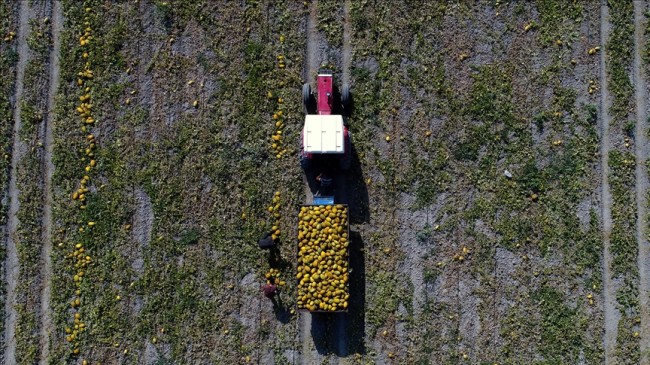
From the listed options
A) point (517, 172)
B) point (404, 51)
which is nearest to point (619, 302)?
point (517, 172)

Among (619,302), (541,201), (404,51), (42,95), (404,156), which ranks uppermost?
(404,51)

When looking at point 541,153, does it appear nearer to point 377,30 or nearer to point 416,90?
point 416,90

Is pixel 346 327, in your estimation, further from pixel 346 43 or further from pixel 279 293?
pixel 346 43

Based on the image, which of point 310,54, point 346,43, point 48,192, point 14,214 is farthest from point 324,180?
point 14,214

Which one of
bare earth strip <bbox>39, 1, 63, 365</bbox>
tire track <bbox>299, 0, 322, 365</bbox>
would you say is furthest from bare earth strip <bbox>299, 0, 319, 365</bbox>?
bare earth strip <bbox>39, 1, 63, 365</bbox>

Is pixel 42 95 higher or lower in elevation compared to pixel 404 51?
lower
